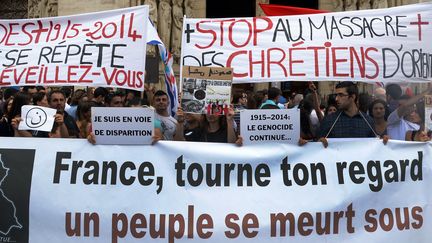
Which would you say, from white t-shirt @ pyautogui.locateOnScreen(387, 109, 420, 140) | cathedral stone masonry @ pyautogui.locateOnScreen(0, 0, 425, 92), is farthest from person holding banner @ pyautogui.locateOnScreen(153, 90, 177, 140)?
cathedral stone masonry @ pyautogui.locateOnScreen(0, 0, 425, 92)

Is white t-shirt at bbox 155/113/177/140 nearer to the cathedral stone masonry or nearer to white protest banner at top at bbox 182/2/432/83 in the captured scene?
white protest banner at top at bbox 182/2/432/83

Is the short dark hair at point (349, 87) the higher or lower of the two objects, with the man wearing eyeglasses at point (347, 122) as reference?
higher

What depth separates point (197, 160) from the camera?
17.1 feet

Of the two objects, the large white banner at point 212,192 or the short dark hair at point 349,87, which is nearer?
the large white banner at point 212,192

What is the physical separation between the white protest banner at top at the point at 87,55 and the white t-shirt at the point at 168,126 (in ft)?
3.13

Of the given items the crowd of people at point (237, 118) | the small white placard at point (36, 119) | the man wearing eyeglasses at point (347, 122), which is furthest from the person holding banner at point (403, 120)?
the small white placard at point (36, 119)

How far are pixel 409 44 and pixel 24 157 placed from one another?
349 centimetres

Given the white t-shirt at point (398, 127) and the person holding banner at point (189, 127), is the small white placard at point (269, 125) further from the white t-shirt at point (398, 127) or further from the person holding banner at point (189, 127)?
the white t-shirt at point (398, 127)

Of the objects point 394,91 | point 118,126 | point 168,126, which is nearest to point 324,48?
point 168,126

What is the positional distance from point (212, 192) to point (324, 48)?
1794 millimetres

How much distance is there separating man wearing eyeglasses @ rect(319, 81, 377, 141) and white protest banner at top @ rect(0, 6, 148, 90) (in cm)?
176

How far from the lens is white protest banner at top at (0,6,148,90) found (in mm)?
5762

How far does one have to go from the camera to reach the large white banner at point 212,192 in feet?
16.4

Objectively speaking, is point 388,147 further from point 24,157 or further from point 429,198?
point 24,157
